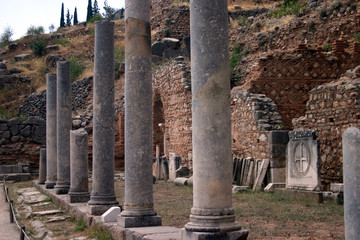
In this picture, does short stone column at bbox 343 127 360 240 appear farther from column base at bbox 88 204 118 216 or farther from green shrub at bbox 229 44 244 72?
green shrub at bbox 229 44 244 72

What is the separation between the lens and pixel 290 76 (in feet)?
53.6

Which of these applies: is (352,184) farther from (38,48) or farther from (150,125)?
(38,48)

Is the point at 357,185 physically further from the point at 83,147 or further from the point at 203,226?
the point at 83,147

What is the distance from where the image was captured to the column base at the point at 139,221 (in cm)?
711

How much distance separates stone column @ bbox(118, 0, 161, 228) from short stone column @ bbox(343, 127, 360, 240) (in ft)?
13.7

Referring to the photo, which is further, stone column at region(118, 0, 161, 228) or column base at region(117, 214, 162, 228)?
stone column at region(118, 0, 161, 228)

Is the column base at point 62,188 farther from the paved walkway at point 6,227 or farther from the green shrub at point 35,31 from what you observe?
the green shrub at point 35,31

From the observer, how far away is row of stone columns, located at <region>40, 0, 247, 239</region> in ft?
18.0

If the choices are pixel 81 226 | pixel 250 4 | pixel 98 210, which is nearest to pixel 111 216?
pixel 98 210

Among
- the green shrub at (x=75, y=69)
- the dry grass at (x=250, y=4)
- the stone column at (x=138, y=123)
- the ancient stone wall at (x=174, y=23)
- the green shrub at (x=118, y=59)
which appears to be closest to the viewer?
the stone column at (x=138, y=123)

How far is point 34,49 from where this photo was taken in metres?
45.7

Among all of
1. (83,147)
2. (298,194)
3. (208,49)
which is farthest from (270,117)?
(208,49)

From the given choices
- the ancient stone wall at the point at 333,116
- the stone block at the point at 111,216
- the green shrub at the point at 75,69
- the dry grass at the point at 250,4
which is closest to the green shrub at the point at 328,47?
the ancient stone wall at the point at 333,116

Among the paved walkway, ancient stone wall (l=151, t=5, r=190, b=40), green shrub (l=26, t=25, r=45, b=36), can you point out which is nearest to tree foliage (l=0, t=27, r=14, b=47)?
green shrub (l=26, t=25, r=45, b=36)
